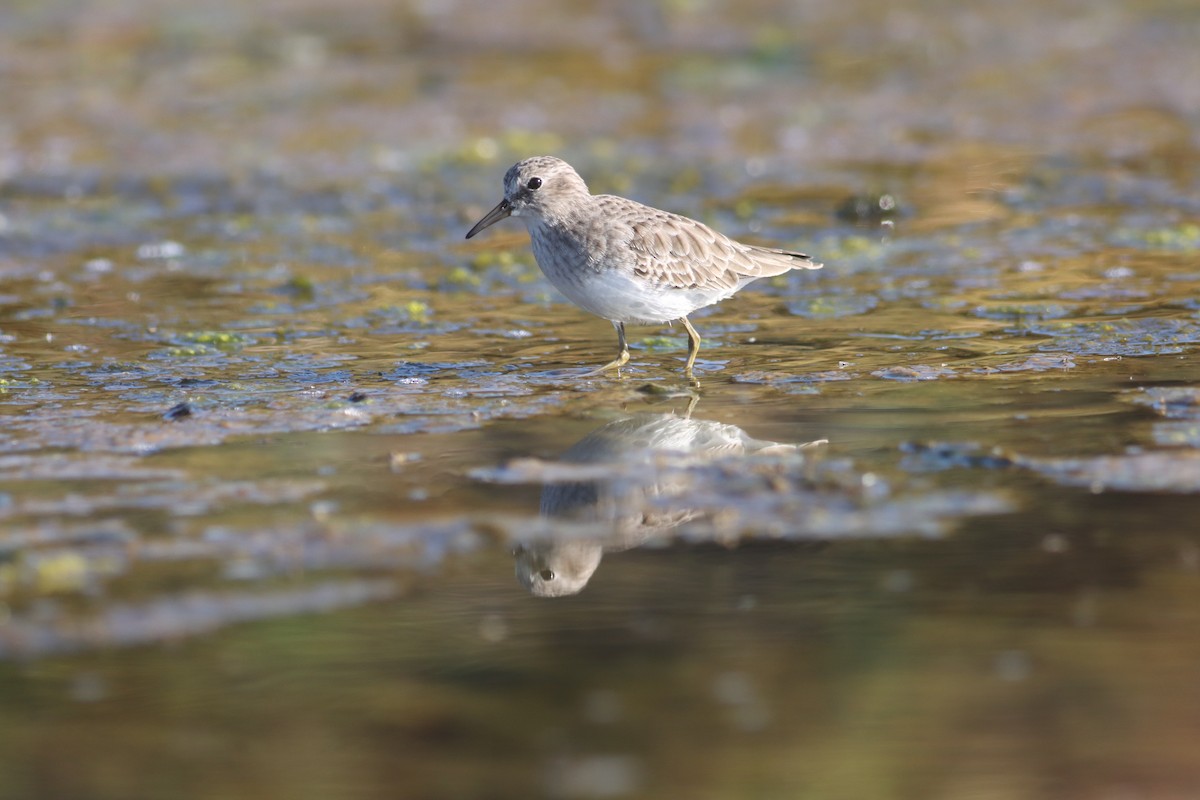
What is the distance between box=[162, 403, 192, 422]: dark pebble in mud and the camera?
24.4 ft

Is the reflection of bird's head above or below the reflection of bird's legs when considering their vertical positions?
below

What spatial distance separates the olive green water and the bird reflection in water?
1.0 inches

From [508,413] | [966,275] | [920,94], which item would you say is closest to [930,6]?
[920,94]

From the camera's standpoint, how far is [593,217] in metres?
8.61

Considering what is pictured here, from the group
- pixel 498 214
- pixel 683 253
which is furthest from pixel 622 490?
pixel 498 214

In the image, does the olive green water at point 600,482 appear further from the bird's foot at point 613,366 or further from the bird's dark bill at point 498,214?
the bird's dark bill at point 498,214

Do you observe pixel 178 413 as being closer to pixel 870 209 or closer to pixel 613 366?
pixel 613 366

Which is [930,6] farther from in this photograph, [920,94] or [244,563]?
[244,563]

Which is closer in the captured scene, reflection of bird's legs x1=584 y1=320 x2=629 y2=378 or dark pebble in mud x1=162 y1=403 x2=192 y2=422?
dark pebble in mud x1=162 y1=403 x2=192 y2=422

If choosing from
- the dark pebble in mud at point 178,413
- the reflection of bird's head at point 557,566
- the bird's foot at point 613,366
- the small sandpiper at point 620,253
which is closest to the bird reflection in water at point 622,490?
the reflection of bird's head at point 557,566

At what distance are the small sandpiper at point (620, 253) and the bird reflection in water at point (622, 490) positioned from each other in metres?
1.05

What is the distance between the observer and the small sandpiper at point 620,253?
27.5ft

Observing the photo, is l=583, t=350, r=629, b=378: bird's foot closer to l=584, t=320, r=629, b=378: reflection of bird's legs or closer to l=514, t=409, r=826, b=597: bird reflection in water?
l=584, t=320, r=629, b=378: reflection of bird's legs

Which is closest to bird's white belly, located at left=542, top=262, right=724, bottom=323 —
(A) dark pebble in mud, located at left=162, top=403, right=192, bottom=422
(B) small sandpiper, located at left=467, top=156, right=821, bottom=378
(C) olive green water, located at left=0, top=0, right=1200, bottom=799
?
(B) small sandpiper, located at left=467, top=156, right=821, bottom=378
